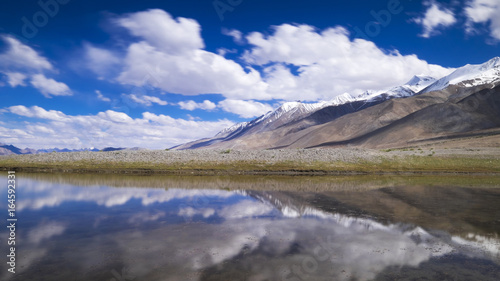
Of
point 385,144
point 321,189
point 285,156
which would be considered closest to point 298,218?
point 321,189

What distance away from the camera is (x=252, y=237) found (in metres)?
15.1

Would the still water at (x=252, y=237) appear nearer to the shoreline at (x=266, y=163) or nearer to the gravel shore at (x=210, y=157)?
the shoreline at (x=266, y=163)

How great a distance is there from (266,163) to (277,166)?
233 centimetres

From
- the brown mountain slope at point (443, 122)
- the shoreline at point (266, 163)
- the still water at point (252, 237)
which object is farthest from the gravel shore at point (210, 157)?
the brown mountain slope at point (443, 122)

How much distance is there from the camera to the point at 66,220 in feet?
58.5

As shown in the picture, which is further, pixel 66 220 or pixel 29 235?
pixel 66 220

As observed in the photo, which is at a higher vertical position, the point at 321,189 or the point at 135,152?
the point at 135,152

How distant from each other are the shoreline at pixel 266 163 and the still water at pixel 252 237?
2264 centimetres

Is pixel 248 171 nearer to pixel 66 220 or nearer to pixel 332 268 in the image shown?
pixel 66 220

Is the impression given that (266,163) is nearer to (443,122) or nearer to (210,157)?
(210,157)

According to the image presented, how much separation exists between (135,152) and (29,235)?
47000 mm

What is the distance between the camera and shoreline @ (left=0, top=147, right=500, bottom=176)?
49656mm

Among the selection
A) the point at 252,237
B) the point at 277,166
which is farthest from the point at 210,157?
the point at 252,237

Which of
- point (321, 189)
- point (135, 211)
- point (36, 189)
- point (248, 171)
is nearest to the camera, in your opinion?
point (135, 211)
